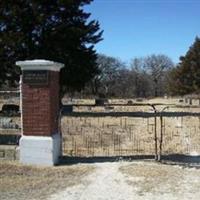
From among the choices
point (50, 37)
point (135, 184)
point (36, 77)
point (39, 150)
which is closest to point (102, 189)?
point (135, 184)

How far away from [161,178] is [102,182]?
3.84 ft

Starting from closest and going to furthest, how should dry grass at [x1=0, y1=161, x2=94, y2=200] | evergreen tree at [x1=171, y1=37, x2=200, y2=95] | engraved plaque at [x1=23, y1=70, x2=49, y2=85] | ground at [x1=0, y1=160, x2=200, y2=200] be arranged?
ground at [x1=0, y1=160, x2=200, y2=200] < dry grass at [x1=0, y1=161, x2=94, y2=200] < engraved plaque at [x1=23, y1=70, x2=49, y2=85] < evergreen tree at [x1=171, y1=37, x2=200, y2=95]

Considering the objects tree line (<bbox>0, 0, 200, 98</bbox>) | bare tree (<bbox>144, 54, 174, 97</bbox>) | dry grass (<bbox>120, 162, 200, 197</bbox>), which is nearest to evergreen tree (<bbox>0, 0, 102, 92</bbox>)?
tree line (<bbox>0, 0, 200, 98</bbox>)

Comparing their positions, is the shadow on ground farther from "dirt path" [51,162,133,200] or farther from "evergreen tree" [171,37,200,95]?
"evergreen tree" [171,37,200,95]

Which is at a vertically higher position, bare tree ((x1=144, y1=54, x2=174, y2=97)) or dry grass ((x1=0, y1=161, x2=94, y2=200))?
bare tree ((x1=144, y1=54, x2=174, y2=97))

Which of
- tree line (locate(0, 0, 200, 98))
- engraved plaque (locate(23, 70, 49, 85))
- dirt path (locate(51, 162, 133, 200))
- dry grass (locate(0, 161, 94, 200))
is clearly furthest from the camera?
tree line (locate(0, 0, 200, 98))

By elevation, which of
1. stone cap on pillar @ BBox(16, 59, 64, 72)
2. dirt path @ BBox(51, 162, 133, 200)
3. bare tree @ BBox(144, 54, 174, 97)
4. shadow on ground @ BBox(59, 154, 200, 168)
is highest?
bare tree @ BBox(144, 54, 174, 97)

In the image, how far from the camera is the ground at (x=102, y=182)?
9.34 meters

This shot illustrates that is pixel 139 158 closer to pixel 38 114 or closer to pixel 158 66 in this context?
pixel 38 114

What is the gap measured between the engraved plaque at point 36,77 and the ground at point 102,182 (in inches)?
76.8

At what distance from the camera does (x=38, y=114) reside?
1230 centimetres

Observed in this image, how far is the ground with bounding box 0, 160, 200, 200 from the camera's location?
368 inches

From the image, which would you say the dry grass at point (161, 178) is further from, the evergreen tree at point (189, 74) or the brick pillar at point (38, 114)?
the evergreen tree at point (189, 74)

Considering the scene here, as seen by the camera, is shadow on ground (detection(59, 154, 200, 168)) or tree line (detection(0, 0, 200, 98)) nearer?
shadow on ground (detection(59, 154, 200, 168))
